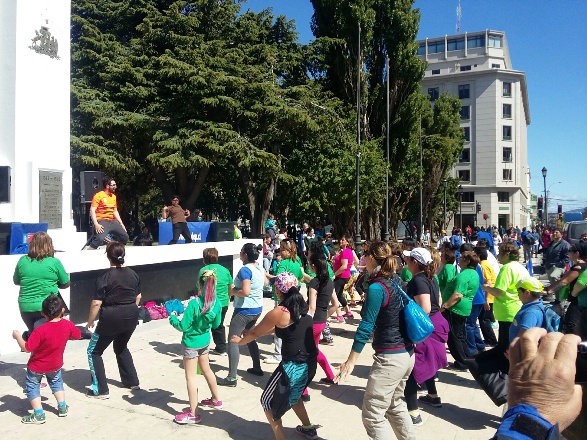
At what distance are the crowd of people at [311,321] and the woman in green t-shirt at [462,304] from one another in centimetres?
2

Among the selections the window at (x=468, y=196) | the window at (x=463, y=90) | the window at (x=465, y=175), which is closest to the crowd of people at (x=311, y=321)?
the window at (x=468, y=196)

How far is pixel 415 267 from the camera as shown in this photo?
577cm

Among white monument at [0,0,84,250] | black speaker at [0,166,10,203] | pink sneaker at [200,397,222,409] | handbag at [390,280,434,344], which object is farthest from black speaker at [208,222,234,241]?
handbag at [390,280,434,344]

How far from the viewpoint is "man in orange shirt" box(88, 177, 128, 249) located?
10.8 meters

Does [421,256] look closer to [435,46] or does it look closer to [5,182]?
[5,182]

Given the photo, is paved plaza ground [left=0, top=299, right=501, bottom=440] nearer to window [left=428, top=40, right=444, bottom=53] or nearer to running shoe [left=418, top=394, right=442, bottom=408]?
running shoe [left=418, top=394, right=442, bottom=408]

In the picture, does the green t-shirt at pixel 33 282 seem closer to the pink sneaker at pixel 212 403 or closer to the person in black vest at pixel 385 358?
the pink sneaker at pixel 212 403

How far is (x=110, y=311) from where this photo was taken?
6.12 meters

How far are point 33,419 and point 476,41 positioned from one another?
8528 centimetres

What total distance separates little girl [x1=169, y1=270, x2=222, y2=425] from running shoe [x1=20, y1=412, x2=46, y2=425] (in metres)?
1.32

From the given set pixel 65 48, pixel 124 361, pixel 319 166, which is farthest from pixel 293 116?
pixel 124 361

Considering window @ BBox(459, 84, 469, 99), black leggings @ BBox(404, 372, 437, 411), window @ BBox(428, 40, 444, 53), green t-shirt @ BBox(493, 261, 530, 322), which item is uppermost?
window @ BBox(428, 40, 444, 53)

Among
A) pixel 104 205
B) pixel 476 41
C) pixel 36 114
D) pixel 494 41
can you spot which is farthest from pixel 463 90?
pixel 104 205

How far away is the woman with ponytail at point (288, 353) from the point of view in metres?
4.65
